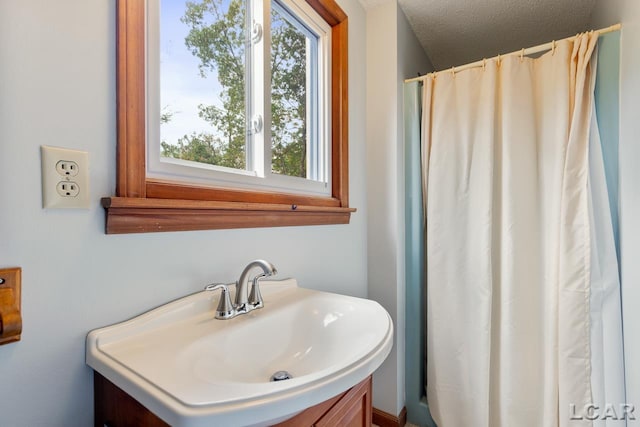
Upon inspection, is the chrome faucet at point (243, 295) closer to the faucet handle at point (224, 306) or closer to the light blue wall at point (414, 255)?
the faucet handle at point (224, 306)

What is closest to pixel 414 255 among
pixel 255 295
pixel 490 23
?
pixel 255 295

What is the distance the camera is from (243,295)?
822mm

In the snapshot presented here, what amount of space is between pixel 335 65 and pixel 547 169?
3.42 feet

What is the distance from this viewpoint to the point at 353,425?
76 centimetres

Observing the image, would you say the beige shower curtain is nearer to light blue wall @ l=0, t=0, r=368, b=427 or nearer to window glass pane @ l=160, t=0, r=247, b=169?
window glass pane @ l=160, t=0, r=247, b=169

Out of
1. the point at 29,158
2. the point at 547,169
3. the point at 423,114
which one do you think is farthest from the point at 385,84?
the point at 29,158

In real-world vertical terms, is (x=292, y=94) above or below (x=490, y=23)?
below

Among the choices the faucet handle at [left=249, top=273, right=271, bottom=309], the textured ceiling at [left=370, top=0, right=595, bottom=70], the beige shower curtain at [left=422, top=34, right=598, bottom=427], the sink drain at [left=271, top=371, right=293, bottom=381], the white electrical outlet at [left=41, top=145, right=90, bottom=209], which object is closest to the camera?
the white electrical outlet at [left=41, top=145, right=90, bottom=209]

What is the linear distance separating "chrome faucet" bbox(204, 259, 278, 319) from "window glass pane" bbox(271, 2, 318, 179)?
1.53 ft

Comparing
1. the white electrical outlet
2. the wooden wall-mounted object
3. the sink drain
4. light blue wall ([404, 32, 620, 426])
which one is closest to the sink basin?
the sink drain

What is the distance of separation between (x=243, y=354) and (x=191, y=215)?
38 centimetres

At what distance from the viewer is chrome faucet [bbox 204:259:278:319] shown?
0.76m

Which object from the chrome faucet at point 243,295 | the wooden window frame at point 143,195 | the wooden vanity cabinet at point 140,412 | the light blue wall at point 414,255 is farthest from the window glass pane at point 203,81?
the light blue wall at point 414,255

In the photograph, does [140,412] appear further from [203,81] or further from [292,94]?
[292,94]
